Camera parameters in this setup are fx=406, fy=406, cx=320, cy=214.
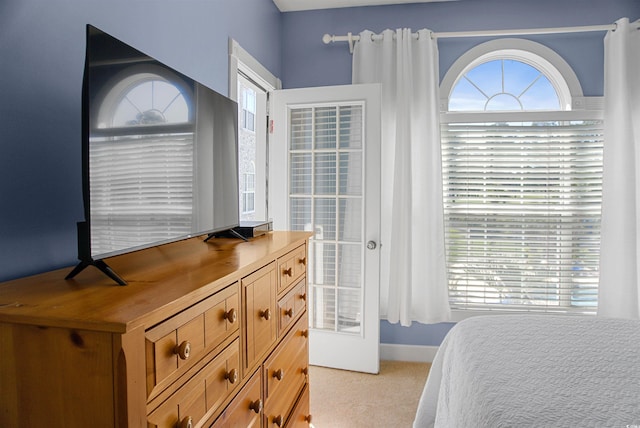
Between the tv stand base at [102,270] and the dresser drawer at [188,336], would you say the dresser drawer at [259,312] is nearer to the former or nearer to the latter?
the dresser drawer at [188,336]

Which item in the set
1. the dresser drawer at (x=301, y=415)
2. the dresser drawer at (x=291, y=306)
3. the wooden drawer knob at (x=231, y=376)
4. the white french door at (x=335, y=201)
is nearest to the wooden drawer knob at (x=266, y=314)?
the dresser drawer at (x=291, y=306)

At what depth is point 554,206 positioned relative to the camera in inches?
120

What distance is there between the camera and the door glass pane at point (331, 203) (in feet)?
9.60

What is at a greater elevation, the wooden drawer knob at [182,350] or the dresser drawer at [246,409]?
the wooden drawer knob at [182,350]

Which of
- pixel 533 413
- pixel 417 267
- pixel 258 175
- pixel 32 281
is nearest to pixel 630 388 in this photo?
pixel 533 413

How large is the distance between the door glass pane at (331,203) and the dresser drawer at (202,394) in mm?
1854

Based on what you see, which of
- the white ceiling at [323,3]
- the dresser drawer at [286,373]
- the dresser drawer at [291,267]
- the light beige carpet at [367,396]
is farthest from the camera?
the white ceiling at [323,3]

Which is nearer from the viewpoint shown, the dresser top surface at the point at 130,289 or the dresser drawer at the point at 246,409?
the dresser top surface at the point at 130,289

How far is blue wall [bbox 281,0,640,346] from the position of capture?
2953mm

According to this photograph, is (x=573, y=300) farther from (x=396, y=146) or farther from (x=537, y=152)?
(x=396, y=146)

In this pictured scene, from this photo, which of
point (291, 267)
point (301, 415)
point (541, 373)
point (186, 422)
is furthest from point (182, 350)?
point (301, 415)

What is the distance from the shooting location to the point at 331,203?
9.73 ft

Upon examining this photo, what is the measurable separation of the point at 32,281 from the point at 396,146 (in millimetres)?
2435

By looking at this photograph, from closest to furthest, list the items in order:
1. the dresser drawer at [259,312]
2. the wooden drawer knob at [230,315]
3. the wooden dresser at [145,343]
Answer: the wooden dresser at [145,343], the wooden drawer knob at [230,315], the dresser drawer at [259,312]
